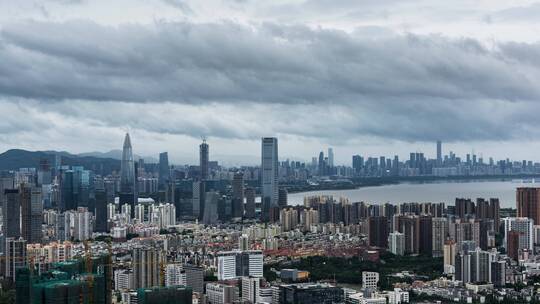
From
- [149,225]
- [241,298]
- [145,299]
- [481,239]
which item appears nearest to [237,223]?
[149,225]

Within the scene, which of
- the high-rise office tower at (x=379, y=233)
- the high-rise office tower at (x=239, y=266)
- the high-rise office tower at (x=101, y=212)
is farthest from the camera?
the high-rise office tower at (x=101, y=212)

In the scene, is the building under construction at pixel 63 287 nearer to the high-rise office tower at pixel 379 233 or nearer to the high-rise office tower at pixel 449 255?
the high-rise office tower at pixel 449 255

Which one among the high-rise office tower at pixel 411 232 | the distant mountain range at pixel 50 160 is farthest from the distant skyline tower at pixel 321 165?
the high-rise office tower at pixel 411 232

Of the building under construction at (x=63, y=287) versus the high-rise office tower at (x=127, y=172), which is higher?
the high-rise office tower at (x=127, y=172)

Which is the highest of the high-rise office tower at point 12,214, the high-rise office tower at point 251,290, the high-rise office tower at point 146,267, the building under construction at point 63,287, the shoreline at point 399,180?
the shoreline at point 399,180

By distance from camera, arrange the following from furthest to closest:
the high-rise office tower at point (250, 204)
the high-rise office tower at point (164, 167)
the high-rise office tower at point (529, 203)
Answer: the high-rise office tower at point (164, 167), the high-rise office tower at point (250, 204), the high-rise office tower at point (529, 203)

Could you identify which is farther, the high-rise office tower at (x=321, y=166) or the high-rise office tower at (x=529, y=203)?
the high-rise office tower at (x=321, y=166)
